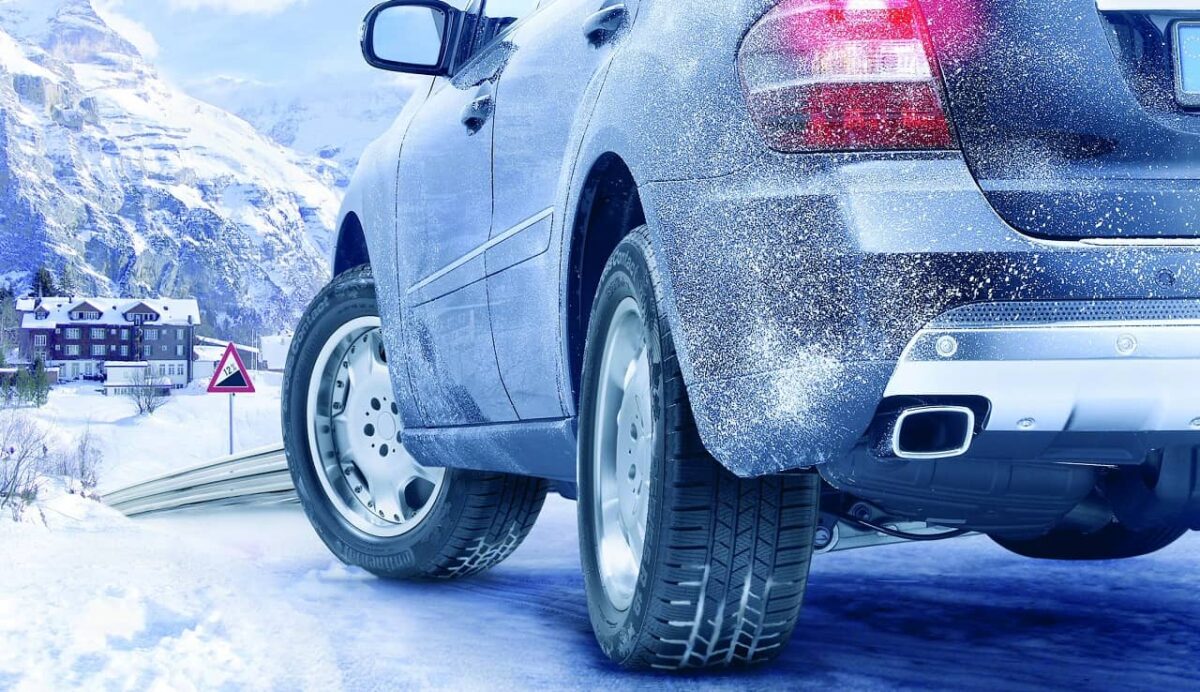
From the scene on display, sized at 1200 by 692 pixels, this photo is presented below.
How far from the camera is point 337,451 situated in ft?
15.2

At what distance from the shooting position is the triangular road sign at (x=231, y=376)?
19422 millimetres

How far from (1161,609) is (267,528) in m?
3.98

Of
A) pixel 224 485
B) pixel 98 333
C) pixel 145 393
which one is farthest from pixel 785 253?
pixel 98 333

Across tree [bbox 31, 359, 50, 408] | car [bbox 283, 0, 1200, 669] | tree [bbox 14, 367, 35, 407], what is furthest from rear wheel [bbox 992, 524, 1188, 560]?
tree [bbox 31, 359, 50, 408]

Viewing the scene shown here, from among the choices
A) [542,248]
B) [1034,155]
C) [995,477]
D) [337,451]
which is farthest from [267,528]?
[1034,155]

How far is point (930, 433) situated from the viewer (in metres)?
2.12

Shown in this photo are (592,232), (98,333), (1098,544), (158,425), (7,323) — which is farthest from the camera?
(7,323)

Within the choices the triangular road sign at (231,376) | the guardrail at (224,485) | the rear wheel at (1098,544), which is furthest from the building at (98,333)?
the rear wheel at (1098,544)

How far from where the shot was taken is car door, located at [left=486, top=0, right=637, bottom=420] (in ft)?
9.51

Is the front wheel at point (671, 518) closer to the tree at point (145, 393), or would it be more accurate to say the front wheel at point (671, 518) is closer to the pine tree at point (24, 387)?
the pine tree at point (24, 387)

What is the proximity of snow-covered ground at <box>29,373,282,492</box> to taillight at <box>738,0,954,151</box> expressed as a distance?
63.4 metres

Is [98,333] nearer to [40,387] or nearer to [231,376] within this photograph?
[40,387]

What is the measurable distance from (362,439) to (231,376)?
1602 centimetres

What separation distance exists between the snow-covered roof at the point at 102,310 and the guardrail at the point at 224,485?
338 feet
